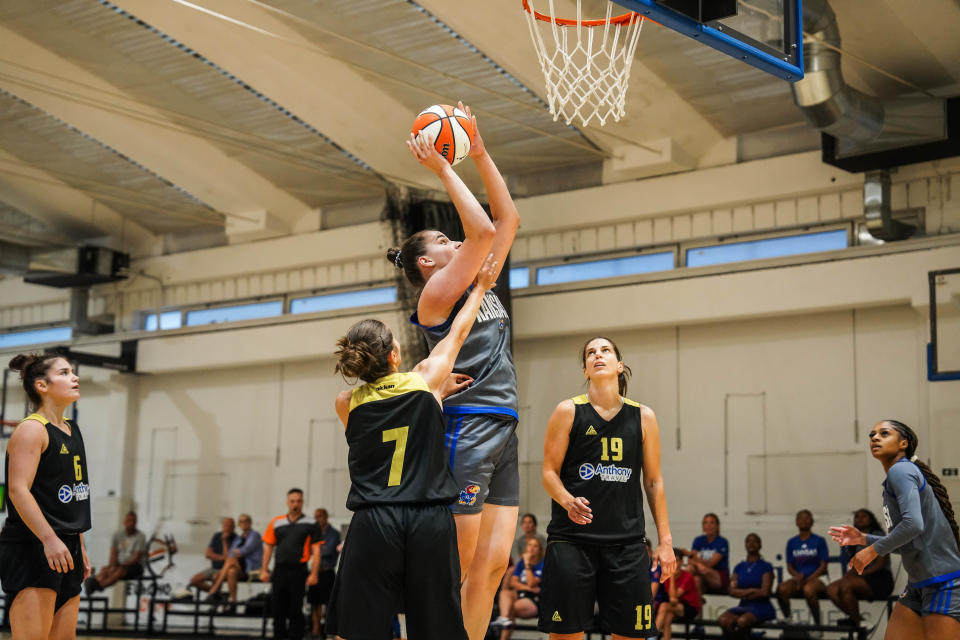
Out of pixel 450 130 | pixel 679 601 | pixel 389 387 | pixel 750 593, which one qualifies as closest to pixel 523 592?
pixel 679 601

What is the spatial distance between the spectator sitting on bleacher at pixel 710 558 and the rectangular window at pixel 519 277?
4292 mm

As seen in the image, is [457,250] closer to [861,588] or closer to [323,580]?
[861,588]

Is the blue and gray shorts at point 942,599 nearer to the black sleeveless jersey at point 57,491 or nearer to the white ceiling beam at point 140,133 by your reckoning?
the black sleeveless jersey at point 57,491

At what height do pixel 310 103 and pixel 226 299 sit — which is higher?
pixel 310 103

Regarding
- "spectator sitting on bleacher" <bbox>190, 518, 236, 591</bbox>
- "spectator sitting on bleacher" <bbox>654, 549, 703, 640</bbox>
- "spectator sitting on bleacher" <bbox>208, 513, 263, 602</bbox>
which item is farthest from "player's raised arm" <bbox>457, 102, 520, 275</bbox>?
"spectator sitting on bleacher" <bbox>190, 518, 236, 591</bbox>

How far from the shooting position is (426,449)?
3.90 m

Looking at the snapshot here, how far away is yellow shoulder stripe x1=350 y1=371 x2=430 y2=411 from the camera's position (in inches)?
156

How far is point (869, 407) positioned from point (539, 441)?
4.41 metres

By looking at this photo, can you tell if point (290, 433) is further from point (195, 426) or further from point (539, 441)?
point (539, 441)

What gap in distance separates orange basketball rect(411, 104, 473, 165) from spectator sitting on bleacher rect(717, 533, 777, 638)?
8.29 metres

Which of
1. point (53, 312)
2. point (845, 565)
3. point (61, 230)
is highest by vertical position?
point (61, 230)

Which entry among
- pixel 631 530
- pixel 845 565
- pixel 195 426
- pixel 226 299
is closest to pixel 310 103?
pixel 226 299

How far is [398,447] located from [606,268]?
1089 cm

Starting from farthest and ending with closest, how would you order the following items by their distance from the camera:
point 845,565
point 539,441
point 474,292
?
point 539,441 < point 845,565 < point 474,292
